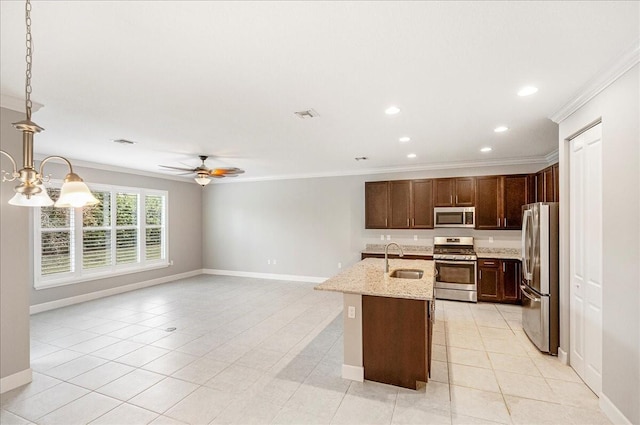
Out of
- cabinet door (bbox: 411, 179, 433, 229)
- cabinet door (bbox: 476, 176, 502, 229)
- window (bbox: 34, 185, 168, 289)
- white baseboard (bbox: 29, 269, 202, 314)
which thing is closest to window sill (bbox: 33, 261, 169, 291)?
window (bbox: 34, 185, 168, 289)

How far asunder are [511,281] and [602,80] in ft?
12.7

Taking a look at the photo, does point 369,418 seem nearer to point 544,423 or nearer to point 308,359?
point 308,359

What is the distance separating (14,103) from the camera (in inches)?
110

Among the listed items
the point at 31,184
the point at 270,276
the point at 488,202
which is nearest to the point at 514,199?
the point at 488,202

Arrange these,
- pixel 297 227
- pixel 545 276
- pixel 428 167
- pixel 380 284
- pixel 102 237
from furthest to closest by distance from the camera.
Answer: pixel 297 227
pixel 428 167
pixel 102 237
pixel 545 276
pixel 380 284

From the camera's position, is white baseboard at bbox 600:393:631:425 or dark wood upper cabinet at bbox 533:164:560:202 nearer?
white baseboard at bbox 600:393:631:425

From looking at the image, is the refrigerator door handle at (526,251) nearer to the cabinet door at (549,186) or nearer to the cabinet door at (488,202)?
the cabinet door at (549,186)

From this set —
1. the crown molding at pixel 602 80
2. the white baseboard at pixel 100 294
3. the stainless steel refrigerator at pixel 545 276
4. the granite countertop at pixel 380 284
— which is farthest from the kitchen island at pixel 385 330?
the white baseboard at pixel 100 294

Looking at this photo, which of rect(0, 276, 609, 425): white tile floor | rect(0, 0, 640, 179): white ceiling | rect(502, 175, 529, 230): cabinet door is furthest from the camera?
rect(502, 175, 529, 230): cabinet door

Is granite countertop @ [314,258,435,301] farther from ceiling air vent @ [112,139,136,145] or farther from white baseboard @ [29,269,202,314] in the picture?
white baseboard @ [29,269,202,314]

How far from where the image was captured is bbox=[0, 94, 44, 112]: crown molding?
8.88ft

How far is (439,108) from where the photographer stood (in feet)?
10.1

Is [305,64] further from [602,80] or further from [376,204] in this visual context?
[376,204]

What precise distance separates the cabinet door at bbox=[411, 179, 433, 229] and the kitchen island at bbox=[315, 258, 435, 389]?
323cm
